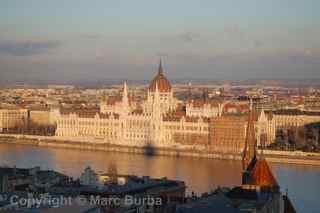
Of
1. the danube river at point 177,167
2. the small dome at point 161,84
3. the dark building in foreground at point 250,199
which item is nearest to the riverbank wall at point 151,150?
the danube river at point 177,167

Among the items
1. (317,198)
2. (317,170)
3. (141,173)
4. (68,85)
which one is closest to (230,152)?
(317,170)

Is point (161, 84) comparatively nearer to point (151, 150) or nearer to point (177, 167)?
point (151, 150)

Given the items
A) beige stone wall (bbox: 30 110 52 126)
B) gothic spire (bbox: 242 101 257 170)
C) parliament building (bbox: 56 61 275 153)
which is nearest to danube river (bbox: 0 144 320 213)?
gothic spire (bbox: 242 101 257 170)

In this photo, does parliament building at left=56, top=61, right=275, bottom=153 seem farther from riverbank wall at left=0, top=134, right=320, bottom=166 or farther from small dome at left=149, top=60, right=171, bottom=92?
riverbank wall at left=0, top=134, right=320, bottom=166

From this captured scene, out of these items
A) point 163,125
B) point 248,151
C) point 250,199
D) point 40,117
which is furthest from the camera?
point 40,117

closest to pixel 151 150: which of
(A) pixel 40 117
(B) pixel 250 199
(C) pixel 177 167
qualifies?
(C) pixel 177 167

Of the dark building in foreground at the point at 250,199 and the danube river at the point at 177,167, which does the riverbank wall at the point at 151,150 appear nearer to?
the danube river at the point at 177,167
